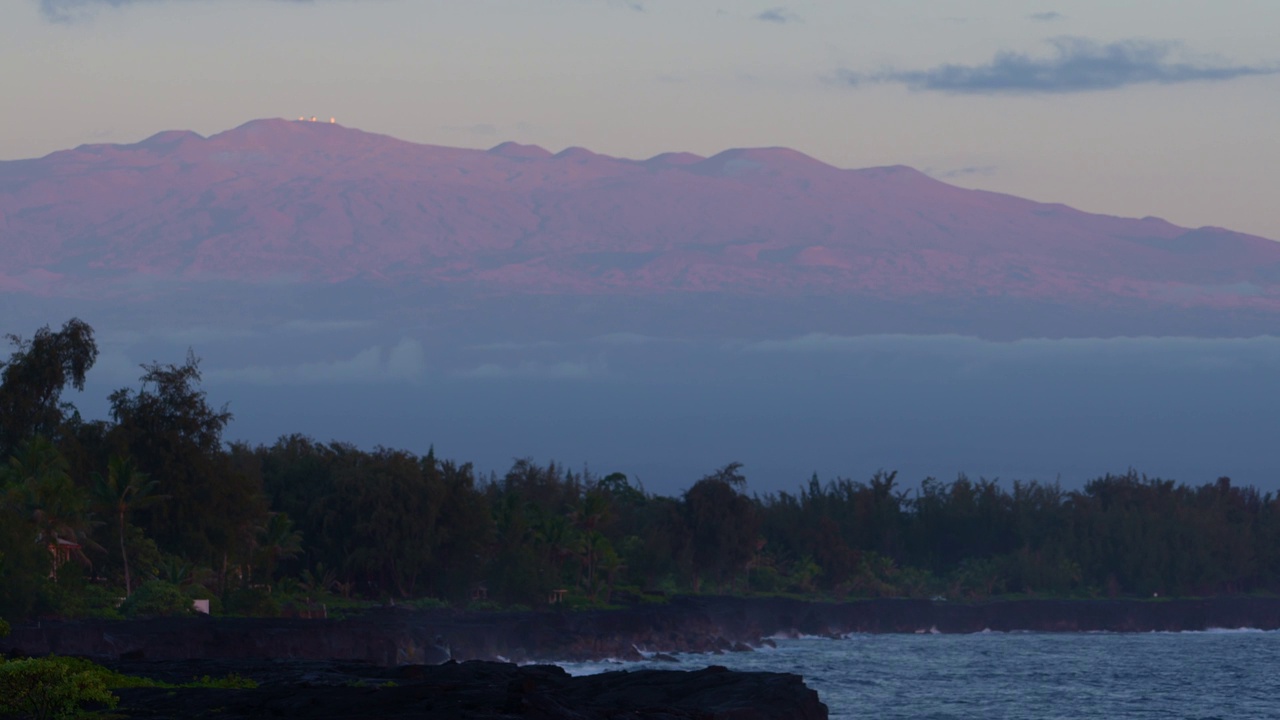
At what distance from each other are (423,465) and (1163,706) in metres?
45.5

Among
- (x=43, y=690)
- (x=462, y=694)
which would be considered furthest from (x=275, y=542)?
(x=43, y=690)

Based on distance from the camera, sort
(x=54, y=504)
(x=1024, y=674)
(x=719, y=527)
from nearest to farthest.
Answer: (x=54, y=504), (x=1024, y=674), (x=719, y=527)

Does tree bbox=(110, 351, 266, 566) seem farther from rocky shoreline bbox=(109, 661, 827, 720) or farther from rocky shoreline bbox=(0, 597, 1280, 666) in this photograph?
rocky shoreline bbox=(109, 661, 827, 720)

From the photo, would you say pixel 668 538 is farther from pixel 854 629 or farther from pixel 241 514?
pixel 241 514

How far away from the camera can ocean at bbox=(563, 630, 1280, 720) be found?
6394cm

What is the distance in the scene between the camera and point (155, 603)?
195 ft

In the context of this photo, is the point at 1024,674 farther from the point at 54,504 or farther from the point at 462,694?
the point at 462,694

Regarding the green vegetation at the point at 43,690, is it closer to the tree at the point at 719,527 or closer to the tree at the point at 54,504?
the tree at the point at 54,504

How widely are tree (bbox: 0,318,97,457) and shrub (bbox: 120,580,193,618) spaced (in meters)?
19.9

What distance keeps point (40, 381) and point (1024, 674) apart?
2083 inches

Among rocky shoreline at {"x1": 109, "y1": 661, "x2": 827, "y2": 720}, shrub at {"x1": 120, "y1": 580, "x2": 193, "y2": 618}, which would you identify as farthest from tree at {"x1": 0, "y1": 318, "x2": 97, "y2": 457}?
rocky shoreline at {"x1": 109, "y1": 661, "x2": 827, "y2": 720}

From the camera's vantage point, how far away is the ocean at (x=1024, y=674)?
6394 centimetres

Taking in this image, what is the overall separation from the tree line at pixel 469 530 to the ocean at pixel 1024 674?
13.0 m

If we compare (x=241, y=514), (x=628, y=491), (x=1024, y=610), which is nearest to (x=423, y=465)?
(x=241, y=514)
